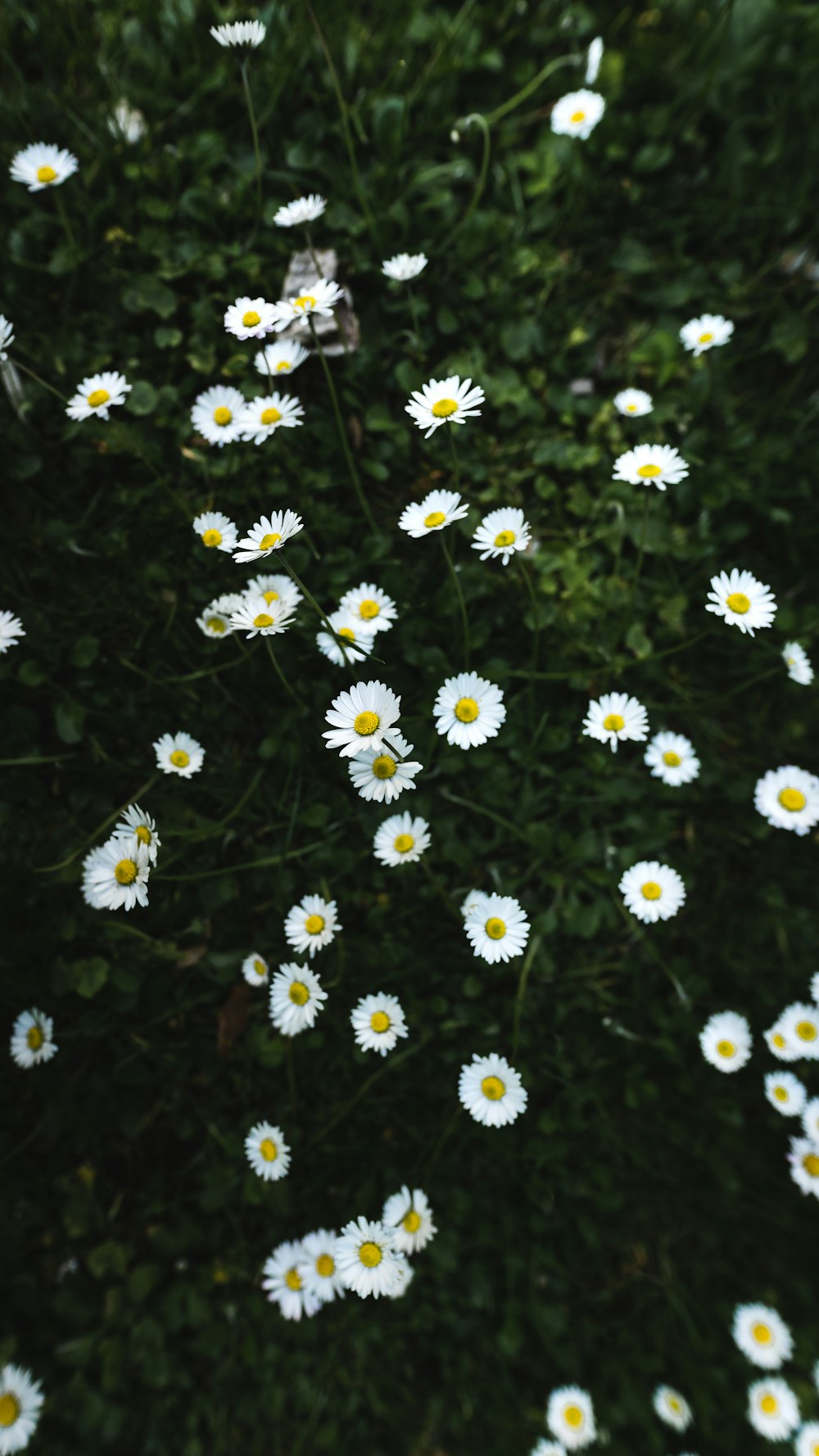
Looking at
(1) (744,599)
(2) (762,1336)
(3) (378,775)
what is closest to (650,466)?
(1) (744,599)

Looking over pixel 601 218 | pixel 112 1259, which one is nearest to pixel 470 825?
pixel 112 1259

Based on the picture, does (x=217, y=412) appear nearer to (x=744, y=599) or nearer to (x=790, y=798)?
(x=744, y=599)

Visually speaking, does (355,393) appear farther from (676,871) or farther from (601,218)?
(676,871)

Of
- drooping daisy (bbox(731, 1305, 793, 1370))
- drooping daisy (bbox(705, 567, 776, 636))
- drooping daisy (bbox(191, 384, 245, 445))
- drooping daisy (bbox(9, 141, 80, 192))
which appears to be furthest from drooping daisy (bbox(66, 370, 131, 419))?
drooping daisy (bbox(731, 1305, 793, 1370))

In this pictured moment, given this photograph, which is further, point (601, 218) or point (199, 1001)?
point (601, 218)

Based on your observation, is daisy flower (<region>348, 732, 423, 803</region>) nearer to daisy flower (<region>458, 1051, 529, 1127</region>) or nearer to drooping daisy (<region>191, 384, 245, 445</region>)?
daisy flower (<region>458, 1051, 529, 1127</region>)

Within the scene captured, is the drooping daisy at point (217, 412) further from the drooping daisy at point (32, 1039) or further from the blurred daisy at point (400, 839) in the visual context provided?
the drooping daisy at point (32, 1039)
